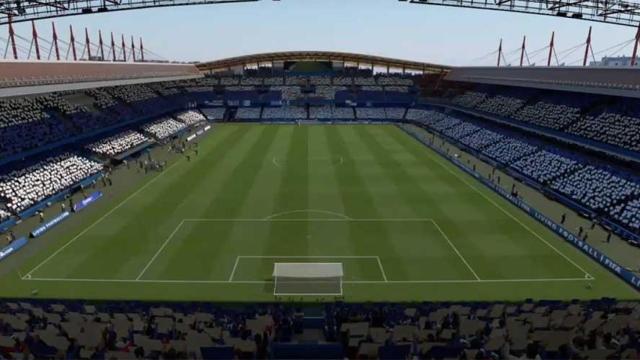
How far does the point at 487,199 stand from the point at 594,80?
17062 mm

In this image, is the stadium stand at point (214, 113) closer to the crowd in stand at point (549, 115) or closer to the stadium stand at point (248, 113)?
the stadium stand at point (248, 113)

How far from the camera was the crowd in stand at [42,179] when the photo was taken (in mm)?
34625

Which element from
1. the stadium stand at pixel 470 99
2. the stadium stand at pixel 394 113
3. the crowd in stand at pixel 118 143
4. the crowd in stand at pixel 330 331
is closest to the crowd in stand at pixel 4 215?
the crowd in stand at pixel 330 331

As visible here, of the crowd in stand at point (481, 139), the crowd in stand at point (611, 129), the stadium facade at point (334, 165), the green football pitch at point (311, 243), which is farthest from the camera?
the crowd in stand at point (481, 139)

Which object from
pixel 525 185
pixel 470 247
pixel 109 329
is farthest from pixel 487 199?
pixel 109 329

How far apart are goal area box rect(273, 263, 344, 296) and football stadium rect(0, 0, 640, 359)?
0.45 ft

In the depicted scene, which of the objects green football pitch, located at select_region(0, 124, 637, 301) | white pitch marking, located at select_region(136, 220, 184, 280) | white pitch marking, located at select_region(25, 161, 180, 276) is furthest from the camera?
white pitch marking, located at select_region(25, 161, 180, 276)

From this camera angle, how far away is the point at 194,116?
8644 centimetres

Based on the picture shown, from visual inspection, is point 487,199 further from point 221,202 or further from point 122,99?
point 122,99

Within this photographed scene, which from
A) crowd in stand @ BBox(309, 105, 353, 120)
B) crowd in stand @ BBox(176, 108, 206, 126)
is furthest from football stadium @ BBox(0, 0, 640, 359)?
crowd in stand @ BBox(309, 105, 353, 120)

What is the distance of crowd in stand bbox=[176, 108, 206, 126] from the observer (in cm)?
8026

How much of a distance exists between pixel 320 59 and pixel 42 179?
77.0m

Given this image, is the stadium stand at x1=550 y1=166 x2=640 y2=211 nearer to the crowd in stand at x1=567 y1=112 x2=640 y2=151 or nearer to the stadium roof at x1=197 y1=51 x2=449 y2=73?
the crowd in stand at x1=567 y1=112 x2=640 y2=151

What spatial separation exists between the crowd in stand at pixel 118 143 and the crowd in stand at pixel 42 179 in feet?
12.9
